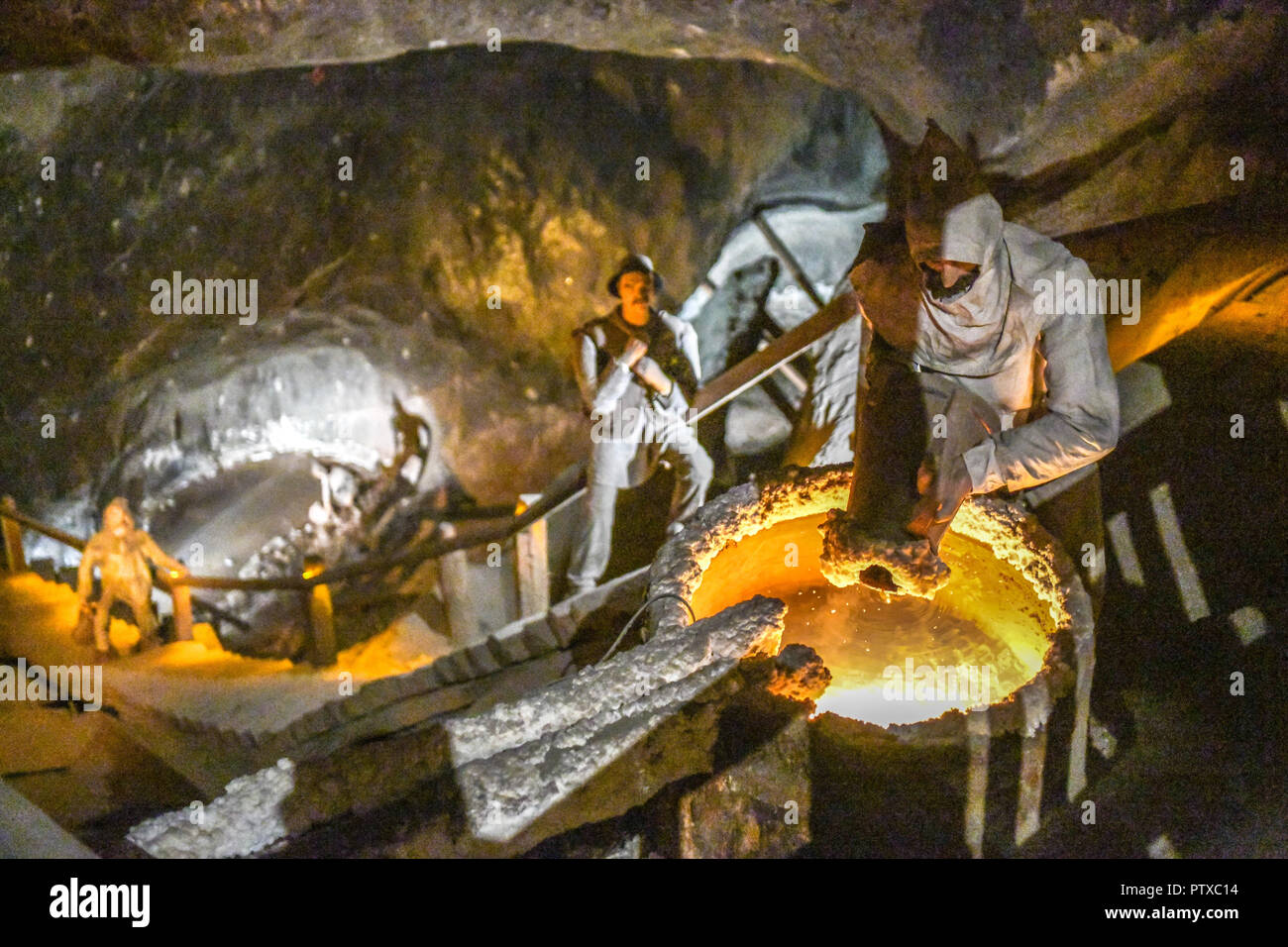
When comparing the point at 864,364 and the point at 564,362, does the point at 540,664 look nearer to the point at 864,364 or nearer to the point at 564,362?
the point at 864,364

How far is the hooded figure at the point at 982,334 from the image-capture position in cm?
232

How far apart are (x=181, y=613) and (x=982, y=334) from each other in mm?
6488

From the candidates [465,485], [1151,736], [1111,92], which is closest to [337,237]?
[465,485]

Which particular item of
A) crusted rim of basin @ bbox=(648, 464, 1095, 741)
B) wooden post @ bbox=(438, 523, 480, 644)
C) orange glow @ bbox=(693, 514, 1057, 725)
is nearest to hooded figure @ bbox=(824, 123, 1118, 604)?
crusted rim of basin @ bbox=(648, 464, 1095, 741)

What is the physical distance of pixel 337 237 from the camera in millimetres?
7832

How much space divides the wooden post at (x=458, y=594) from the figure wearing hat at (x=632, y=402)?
1362mm

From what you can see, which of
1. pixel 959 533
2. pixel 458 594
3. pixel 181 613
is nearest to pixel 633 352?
pixel 959 533

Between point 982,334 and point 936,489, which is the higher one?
point 982,334

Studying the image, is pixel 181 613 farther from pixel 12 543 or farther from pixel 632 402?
pixel 632 402

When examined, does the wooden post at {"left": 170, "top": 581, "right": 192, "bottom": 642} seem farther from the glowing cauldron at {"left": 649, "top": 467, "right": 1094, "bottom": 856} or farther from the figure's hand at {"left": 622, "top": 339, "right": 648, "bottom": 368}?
the glowing cauldron at {"left": 649, "top": 467, "right": 1094, "bottom": 856}

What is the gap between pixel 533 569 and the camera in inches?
219

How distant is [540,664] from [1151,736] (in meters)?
2.72

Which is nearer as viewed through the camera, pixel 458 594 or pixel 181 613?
pixel 458 594

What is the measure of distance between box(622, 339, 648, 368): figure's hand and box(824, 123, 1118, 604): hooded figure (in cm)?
180
